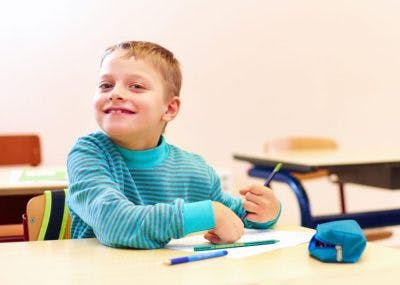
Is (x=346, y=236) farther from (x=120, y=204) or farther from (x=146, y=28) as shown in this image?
(x=146, y=28)

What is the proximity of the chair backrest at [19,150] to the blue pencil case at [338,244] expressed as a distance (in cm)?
222

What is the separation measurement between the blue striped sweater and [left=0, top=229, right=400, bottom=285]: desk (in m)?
0.04

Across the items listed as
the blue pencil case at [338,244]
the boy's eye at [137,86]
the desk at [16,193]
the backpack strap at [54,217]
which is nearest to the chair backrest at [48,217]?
the backpack strap at [54,217]

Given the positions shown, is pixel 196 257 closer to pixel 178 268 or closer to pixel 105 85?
pixel 178 268

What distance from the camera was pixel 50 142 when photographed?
372cm

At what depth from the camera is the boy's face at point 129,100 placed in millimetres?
1230

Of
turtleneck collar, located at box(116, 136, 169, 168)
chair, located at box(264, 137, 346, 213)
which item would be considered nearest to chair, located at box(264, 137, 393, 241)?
chair, located at box(264, 137, 346, 213)

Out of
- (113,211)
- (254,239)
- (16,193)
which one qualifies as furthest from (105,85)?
(16,193)

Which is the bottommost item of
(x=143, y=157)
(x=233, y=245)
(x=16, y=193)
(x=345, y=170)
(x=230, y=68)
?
(x=345, y=170)

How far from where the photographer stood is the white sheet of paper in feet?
3.44

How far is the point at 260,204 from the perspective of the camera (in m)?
1.28

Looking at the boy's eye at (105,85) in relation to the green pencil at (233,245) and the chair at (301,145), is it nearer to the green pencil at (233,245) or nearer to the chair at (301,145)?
the green pencil at (233,245)

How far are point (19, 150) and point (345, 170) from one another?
1536 millimetres

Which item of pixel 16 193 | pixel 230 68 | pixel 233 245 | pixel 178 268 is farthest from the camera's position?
pixel 230 68
